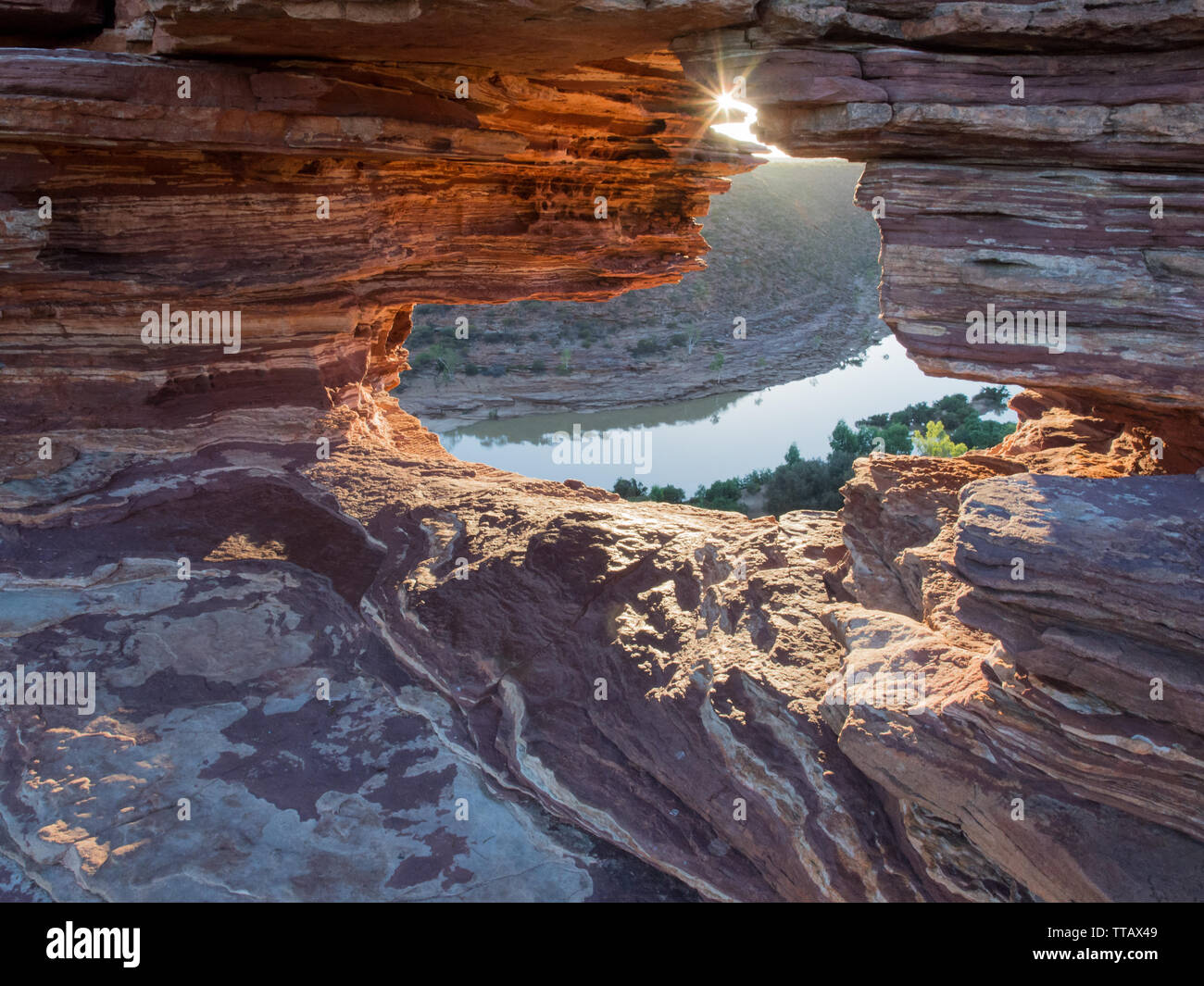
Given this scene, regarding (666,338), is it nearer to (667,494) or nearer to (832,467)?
(667,494)

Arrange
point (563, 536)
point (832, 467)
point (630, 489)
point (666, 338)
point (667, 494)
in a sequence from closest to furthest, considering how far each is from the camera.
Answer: point (563, 536)
point (832, 467)
point (667, 494)
point (630, 489)
point (666, 338)

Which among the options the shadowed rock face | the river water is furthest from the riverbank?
the shadowed rock face

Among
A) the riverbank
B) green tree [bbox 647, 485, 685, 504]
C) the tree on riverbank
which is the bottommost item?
green tree [bbox 647, 485, 685, 504]

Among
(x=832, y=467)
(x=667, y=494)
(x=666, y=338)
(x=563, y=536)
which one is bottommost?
(x=667, y=494)

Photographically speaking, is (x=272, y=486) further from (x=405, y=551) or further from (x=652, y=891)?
(x=652, y=891)

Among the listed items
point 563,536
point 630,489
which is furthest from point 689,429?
point 563,536

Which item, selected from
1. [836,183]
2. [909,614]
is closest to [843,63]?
[909,614]

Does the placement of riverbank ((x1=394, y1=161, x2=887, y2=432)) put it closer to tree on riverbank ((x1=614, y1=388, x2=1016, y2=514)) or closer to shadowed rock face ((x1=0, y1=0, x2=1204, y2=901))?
tree on riverbank ((x1=614, y1=388, x2=1016, y2=514))

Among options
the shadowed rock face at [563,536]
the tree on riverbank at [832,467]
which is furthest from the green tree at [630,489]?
the shadowed rock face at [563,536]
